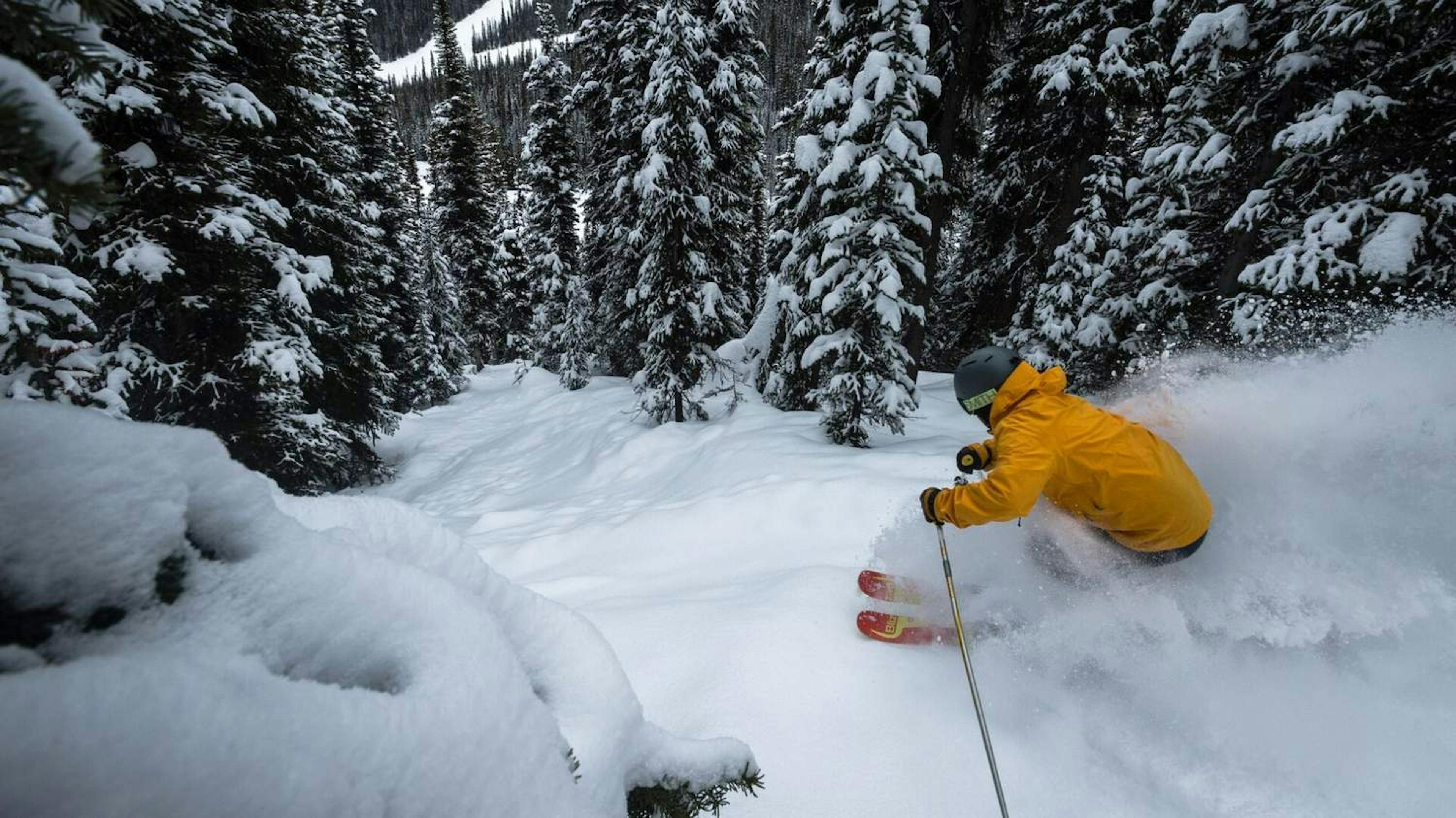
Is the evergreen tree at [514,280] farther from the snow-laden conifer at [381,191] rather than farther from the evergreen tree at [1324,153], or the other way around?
the evergreen tree at [1324,153]

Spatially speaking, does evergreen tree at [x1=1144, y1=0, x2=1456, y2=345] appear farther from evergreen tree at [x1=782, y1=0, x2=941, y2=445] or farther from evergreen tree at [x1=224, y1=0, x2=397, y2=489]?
evergreen tree at [x1=224, y1=0, x2=397, y2=489]

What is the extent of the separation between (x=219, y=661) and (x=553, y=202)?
79.8 feet

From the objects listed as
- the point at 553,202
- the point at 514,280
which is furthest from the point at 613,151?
the point at 514,280

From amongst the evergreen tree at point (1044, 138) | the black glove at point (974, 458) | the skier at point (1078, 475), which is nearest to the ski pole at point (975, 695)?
the skier at point (1078, 475)

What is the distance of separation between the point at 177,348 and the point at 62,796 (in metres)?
10.9

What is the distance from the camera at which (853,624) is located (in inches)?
151

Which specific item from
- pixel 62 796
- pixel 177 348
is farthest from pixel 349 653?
pixel 177 348

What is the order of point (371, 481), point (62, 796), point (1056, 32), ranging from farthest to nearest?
1. point (371, 481)
2. point (1056, 32)
3. point (62, 796)

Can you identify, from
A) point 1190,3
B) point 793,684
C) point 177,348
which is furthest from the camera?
point 1190,3

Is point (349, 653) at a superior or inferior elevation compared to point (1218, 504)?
superior

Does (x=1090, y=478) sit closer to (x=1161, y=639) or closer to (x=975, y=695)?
(x=1161, y=639)

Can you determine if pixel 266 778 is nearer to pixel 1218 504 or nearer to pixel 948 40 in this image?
pixel 1218 504

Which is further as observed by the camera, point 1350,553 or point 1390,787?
point 1350,553

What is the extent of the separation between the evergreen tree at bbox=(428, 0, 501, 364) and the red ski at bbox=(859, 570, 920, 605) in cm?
2847
